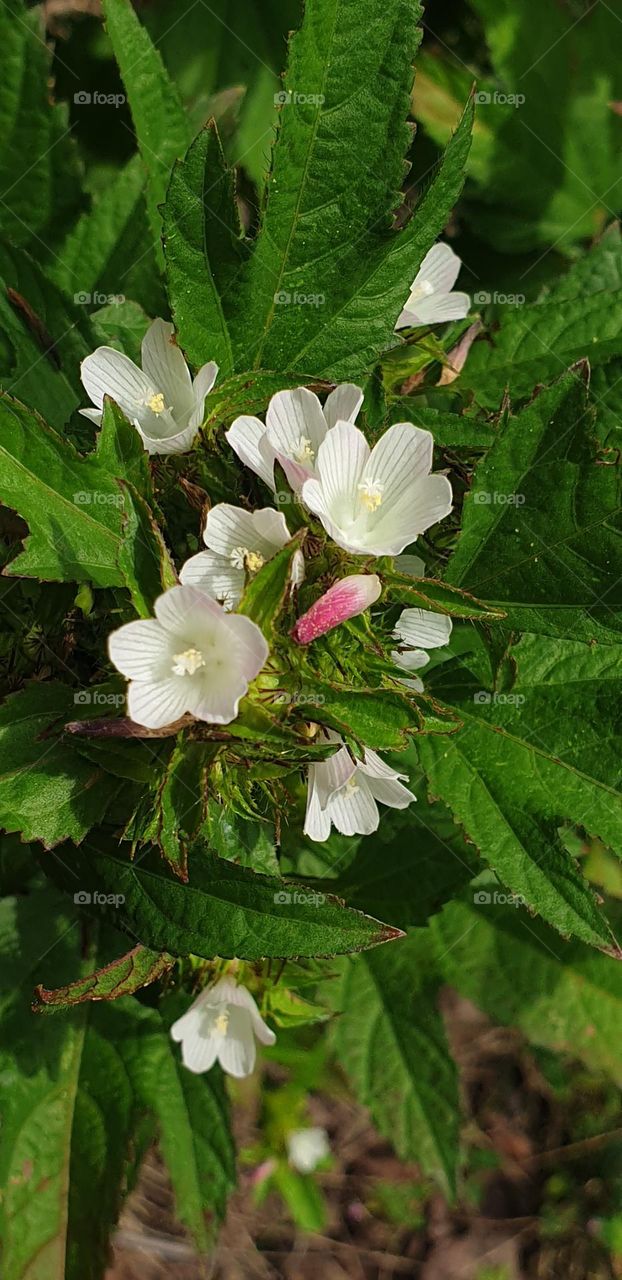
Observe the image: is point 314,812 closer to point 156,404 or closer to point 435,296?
point 156,404

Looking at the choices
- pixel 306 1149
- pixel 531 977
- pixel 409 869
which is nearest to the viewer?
pixel 409 869

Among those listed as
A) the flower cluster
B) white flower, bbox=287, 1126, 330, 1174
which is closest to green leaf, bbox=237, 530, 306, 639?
the flower cluster

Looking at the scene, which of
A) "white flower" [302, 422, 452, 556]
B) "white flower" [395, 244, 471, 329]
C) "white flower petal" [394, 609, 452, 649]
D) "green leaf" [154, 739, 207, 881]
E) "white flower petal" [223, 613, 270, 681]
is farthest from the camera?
"white flower" [395, 244, 471, 329]

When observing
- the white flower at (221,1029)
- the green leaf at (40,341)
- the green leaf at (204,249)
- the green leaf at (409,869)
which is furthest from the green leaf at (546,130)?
the white flower at (221,1029)

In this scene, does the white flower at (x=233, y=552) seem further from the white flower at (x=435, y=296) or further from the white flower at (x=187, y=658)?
the white flower at (x=435, y=296)

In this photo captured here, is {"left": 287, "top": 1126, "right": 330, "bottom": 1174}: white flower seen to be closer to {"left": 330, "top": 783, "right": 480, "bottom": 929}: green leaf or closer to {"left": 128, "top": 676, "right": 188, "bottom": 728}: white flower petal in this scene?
{"left": 330, "top": 783, "right": 480, "bottom": 929}: green leaf

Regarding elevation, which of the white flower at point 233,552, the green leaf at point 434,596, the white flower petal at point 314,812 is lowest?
the white flower petal at point 314,812

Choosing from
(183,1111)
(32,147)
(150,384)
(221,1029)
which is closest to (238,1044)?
(221,1029)
